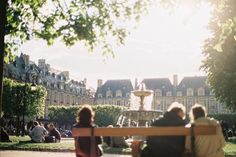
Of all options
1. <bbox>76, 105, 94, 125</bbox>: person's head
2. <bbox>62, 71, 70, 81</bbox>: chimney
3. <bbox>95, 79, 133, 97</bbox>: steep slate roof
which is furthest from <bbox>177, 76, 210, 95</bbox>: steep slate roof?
<bbox>76, 105, 94, 125</bbox>: person's head

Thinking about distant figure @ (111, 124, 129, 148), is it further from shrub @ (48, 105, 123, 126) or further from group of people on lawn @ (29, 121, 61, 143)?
shrub @ (48, 105, 123, 126)

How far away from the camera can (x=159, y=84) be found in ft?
360

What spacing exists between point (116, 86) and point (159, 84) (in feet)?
39.4

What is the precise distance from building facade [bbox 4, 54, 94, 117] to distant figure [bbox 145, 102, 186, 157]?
251 feet

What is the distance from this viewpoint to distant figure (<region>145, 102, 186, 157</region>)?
7.51 meters

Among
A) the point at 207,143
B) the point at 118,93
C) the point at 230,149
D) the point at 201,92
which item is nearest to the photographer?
the point at 207,143

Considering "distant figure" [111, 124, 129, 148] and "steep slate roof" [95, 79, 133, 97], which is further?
"steep slate roof" [95, 79, 133, 97]

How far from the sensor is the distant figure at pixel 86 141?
8.18 meters

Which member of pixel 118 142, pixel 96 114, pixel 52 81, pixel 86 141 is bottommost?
pixel 118 142

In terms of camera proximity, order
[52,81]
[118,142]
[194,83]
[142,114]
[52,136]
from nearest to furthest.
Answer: [142,114] → [118,142] → [52,136] → [52,81] → [194,83]

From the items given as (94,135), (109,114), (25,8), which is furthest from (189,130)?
(109,114)

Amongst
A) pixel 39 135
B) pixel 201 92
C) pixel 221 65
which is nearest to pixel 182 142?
pixel 39 135

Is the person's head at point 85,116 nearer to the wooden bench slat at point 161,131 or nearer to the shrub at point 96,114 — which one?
the wooden bench slat at point 161,131

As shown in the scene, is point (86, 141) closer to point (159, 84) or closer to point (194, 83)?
point (194, 83)
